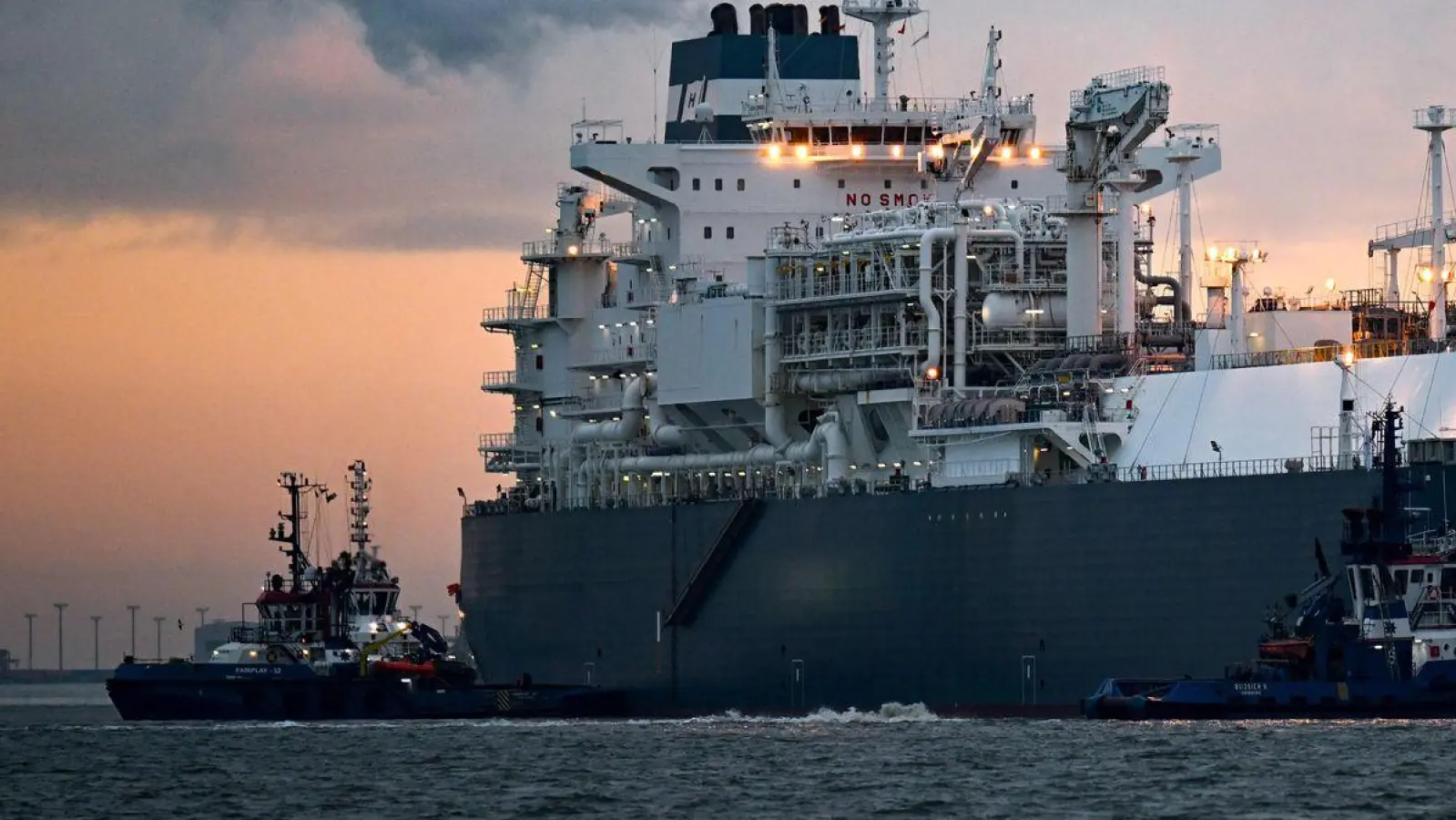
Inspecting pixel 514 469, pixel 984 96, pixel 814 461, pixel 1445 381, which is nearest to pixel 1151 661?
pixel 1445 381

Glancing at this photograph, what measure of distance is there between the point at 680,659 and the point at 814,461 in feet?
17.2

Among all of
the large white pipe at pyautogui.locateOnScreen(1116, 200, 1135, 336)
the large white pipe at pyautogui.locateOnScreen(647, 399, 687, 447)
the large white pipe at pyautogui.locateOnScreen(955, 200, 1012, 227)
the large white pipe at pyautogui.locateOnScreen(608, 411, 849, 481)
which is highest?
the large white pipe at pyautogui.locateOnScreen(955, 200, 1012, 227)

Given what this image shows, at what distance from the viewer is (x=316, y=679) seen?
→ 75.2 metres

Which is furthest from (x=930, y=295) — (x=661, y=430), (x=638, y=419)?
(x=638, y=419)

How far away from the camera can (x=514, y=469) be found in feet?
286

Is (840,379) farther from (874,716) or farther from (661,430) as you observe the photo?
(874,716)

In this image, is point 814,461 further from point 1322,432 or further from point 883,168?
point 1322,432

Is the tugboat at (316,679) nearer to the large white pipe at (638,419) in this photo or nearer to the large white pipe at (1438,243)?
the large white pipe at (638,419)

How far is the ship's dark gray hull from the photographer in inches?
2437

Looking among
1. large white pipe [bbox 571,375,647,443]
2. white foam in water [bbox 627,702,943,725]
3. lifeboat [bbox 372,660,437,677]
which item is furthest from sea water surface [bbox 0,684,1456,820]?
large white pipe [bbox 571,375,647,443]

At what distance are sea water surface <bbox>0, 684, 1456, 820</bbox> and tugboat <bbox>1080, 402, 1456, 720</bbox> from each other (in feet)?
1.80

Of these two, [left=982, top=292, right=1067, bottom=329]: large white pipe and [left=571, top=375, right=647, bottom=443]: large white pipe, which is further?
[left=571, top=375, right=647, bottom=443]: large white pipe

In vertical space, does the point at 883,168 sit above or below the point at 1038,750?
above

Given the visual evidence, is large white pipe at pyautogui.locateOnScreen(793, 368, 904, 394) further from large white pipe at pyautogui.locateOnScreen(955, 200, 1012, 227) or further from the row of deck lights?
the row of deck lights
